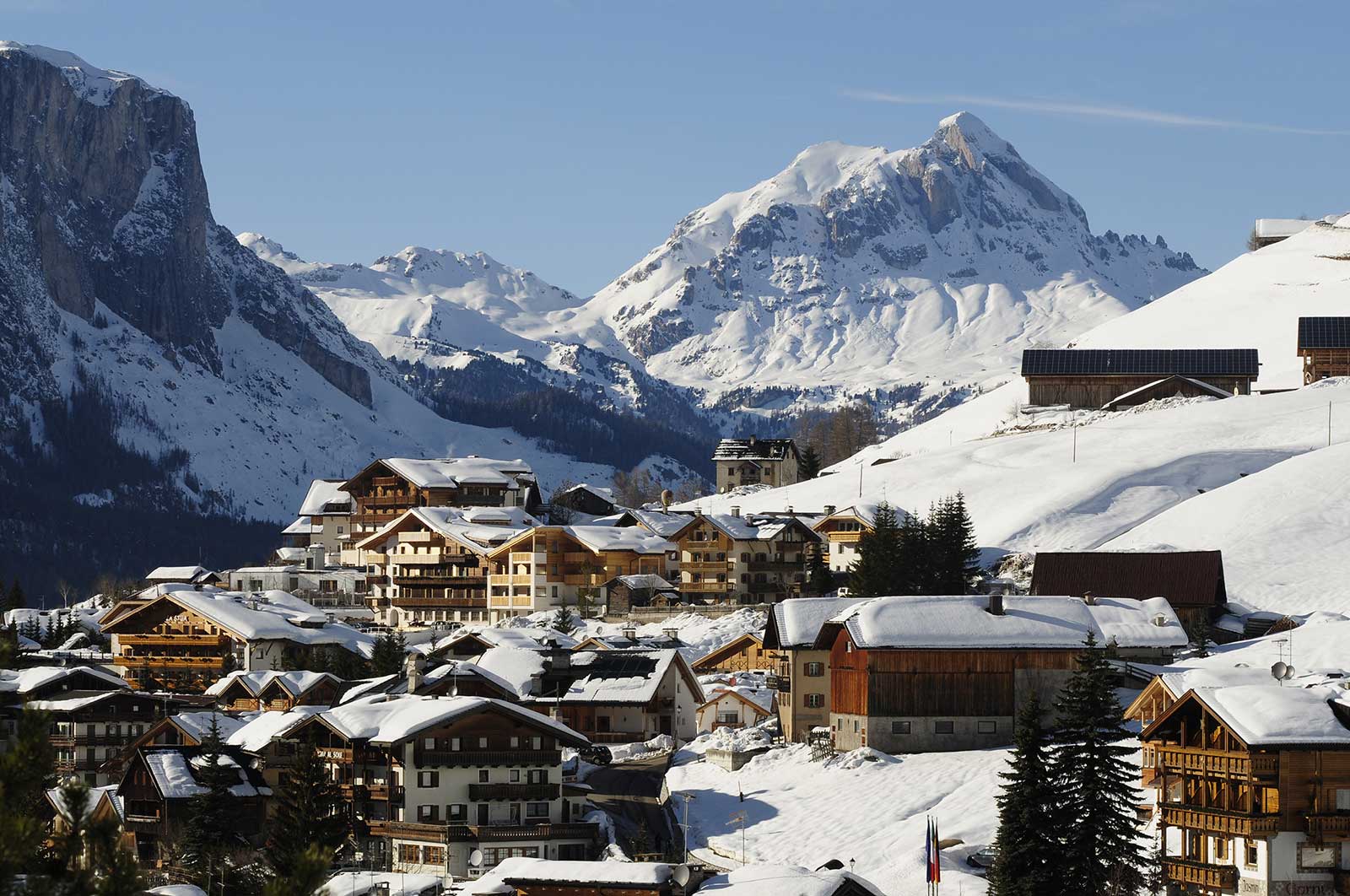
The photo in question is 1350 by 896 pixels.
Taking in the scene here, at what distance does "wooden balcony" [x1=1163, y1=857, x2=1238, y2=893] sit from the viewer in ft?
181

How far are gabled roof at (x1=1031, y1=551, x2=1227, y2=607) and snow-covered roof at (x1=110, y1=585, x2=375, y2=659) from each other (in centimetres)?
3444

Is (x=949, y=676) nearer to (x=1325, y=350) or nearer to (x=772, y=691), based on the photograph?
(x=772, y=691)

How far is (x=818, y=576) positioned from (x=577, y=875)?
198 feet

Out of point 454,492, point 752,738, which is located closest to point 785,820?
point 752,738

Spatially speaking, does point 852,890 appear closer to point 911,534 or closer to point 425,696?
point 425,696

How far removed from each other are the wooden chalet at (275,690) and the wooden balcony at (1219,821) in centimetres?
4798

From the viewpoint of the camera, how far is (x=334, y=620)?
131 m

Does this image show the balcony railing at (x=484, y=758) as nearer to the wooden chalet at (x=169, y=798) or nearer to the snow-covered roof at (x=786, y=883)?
the wooden chalet at (x=169, y=798)

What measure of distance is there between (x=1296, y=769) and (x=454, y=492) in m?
117

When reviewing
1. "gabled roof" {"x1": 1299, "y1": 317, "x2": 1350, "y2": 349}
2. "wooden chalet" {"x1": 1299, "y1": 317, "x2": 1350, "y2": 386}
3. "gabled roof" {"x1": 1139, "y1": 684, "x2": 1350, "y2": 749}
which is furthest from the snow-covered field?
"gabled roof" {"x1": 1299, "y1": 317, "x2": 1350, "y2": 349}

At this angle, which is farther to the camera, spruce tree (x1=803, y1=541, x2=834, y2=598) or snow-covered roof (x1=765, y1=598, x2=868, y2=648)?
spruce tree (x1=803, y1=541, x2=834, y2=598)

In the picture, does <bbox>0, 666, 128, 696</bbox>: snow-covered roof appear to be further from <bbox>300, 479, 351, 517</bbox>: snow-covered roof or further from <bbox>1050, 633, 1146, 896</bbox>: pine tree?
<bbox>300, 479, 351, 517</bbox>: snow-covered roof

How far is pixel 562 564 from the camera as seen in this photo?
439 feet

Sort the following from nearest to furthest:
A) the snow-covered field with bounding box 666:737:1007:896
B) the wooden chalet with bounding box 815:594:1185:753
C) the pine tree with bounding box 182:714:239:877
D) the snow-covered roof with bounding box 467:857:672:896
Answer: the snow-covered roof with bounding box 467:857:672:896 < the snow-covered field with bounding box 666:737:1007:896 < the pine tree with bounding box 182:714:239:877 < the wooden chalet with bounding box 815:594:1185:753
